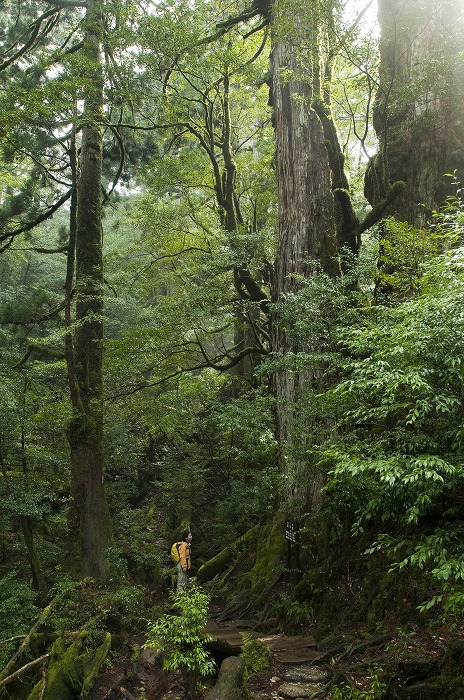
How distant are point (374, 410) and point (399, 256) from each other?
2.47m

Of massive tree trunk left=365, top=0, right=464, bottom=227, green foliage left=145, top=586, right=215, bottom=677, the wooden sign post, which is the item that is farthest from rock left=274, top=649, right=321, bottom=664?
massive tree trunk left=365, top=0, right=464, bottom=227

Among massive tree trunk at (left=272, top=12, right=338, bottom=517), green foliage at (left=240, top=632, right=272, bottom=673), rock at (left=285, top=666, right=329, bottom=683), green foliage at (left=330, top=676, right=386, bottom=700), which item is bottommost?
green foliage at (left=240, top=632, right=272, bottom=673)

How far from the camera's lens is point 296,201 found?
862 centimetres

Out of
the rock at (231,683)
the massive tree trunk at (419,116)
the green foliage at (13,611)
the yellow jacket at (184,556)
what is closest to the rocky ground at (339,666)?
the rock at (231,683)

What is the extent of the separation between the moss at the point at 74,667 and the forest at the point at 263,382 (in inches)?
1.5

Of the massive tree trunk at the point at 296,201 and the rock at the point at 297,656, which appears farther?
the massive tree trunk at the point at 296,201

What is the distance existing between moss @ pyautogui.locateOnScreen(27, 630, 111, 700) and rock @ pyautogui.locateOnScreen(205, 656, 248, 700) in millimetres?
3313

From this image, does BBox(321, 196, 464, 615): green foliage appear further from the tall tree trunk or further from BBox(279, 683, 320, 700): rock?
the tall tree trunk

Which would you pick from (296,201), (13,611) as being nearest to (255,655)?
(13,611)

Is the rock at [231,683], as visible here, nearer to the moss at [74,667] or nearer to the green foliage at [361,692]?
the green foliage at [361,692]

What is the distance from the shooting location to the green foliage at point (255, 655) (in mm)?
4645

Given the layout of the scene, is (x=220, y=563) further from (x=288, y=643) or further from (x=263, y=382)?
(x=288, y=643)

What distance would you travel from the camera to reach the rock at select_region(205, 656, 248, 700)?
3796 mm

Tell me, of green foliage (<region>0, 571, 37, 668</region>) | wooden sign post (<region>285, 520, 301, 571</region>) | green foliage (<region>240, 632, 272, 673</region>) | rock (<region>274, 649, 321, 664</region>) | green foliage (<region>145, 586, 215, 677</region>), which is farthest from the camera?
wooden sign post (<region>285, 520, 301, 571</region>)
